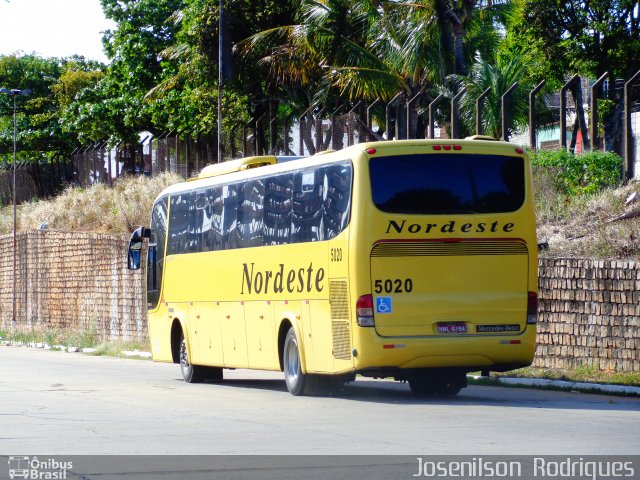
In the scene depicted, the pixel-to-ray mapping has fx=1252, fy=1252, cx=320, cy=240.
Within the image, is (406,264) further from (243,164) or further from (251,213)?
(243,164)

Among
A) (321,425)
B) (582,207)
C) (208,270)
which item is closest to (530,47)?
(582,207)

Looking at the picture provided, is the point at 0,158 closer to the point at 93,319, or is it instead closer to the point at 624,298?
the point at 93,319

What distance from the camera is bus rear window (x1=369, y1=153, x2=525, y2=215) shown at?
55.0 ft

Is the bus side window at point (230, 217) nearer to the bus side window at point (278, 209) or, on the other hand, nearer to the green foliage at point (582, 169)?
the bus side window at point (278, 209)

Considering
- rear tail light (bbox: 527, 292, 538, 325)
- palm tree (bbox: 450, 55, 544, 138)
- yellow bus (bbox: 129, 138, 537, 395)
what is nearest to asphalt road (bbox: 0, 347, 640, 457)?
yellow bus (bbox: 129, 138, 537, 395)

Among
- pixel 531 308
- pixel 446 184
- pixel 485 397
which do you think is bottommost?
pixel 485 397

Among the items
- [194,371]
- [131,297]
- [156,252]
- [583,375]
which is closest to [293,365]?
[194,371]

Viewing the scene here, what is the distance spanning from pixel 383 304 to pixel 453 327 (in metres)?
1.01

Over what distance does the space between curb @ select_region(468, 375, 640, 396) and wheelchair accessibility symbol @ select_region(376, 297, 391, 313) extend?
12.7 ft

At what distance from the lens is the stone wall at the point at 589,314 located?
19797mm

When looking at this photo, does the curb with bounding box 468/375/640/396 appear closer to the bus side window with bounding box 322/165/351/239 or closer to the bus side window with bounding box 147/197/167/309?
the bus side window with bounding box 322/165/351/239

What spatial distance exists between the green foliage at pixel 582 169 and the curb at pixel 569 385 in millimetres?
7935

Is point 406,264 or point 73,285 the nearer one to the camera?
point 406,264

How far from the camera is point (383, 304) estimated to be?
54.4ft
